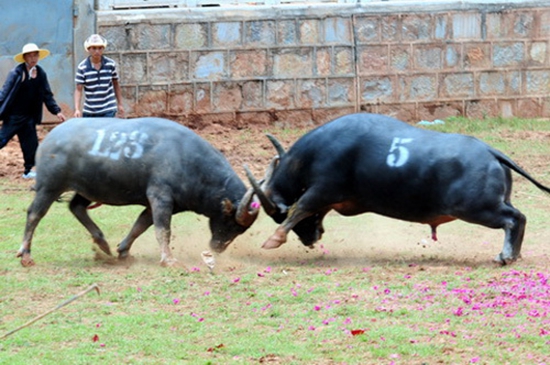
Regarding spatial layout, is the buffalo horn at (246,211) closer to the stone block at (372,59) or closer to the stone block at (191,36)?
the stone block at (191,36)

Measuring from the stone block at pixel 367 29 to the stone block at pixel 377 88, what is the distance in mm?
588

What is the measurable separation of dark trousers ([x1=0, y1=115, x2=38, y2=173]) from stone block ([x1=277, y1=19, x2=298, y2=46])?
4.55m

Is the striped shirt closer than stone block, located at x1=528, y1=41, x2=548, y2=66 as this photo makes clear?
Yes

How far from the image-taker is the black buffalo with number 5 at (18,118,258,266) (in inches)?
372

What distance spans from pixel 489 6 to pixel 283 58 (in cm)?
323

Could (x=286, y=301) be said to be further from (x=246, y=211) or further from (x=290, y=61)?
(x=290, y=61)

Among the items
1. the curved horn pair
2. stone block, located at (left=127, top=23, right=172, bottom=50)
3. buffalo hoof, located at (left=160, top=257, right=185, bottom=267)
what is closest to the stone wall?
stone block, located at (left=127, top=23, right=172, bottom=50)

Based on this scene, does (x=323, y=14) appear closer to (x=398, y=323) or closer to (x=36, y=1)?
(x=36, y=1)

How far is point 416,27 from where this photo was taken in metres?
17.1

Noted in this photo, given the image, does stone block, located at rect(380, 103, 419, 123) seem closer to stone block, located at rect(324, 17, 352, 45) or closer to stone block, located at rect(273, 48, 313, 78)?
stone block, located at rect(324, 17, 352, 45)

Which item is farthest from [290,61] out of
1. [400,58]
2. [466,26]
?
[466,26]

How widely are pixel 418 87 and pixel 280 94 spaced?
2.11m

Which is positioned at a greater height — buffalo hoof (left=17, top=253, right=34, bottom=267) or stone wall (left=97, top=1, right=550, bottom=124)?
stone wall (left=97, top=1, right=550, bottom=124)

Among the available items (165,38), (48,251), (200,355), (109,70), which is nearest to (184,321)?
(200,355)
